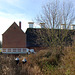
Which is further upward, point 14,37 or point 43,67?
point 14,37

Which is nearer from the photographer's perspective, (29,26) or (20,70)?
(20,70)

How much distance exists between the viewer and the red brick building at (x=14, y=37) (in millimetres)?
25312

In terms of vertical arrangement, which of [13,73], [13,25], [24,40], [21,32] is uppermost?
[13,25]

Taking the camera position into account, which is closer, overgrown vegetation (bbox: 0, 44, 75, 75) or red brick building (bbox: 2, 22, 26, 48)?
overgrown vegetation (bbox: 0, 44, 75, 75)

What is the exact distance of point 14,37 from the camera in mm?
26031

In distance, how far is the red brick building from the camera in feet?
A: 83.0

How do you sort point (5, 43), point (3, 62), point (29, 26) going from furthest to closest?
point (29, 26), point (5, 43), point (3, 62)

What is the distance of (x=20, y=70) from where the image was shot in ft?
24.4

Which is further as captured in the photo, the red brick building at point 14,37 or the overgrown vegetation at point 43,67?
the red brick building at point 14,37

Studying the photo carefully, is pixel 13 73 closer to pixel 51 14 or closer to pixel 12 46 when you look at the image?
pixel 51 14

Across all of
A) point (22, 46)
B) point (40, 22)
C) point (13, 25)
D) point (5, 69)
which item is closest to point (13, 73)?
point (5, 69)

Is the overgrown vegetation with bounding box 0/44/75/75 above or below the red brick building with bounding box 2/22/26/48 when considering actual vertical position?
below

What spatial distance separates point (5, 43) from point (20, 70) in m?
18.6

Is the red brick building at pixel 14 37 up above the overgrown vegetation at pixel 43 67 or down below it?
above
